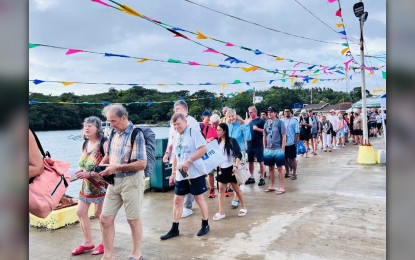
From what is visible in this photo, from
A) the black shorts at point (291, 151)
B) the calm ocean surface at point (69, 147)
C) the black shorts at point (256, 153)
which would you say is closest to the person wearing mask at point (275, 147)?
the black shorts at point (256, 153)

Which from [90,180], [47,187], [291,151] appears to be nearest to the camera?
[47,187]

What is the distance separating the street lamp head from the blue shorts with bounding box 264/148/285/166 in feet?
17.8

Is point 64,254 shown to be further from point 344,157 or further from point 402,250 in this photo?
point 344,157

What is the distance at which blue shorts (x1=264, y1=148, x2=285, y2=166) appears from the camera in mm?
6609

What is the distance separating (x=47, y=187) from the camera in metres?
1.99

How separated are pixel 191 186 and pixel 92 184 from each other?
4.12ft

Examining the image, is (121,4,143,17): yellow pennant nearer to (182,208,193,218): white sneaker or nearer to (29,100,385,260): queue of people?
(29,100,385,260): queue of people

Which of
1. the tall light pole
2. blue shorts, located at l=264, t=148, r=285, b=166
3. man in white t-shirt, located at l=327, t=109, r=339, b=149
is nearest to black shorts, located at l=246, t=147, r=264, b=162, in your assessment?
blue shorts, located at l=264, t=148, r=285, b=166

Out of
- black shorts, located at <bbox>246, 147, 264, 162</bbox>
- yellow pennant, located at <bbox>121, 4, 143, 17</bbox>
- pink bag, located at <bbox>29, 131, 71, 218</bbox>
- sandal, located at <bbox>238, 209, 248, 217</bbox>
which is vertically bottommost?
sandal, located at <bbox>238, 209, 248, 217</bbox>

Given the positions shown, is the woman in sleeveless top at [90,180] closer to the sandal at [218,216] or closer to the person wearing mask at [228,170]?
the sandal at [218,216]

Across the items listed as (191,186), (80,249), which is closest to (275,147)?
(191,186)

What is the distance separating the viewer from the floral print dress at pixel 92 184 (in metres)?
→ 3.96

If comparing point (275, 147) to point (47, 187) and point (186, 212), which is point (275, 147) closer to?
point (186, 212)

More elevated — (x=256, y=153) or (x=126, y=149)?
(x=126, y=149)
